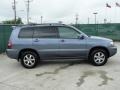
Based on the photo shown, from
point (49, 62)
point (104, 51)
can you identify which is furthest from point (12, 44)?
point (104, 51)

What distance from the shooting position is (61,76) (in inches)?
314

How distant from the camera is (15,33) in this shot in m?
9.52

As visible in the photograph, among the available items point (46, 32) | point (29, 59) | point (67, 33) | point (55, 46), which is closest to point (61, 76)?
point (55, 46)

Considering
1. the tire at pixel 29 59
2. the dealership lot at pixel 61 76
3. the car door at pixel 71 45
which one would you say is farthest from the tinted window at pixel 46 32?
the dealership lot at pixel 61 76

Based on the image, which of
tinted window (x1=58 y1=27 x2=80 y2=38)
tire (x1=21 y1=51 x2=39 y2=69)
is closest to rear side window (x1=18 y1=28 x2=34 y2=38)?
tire (x1=21 y1=51 x2=39 y2=69)

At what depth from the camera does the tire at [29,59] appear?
941 centimetres

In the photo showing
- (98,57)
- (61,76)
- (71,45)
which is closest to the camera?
(61,76)

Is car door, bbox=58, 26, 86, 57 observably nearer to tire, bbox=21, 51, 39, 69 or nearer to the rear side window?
tire, bbox=21, 51, 39, 69

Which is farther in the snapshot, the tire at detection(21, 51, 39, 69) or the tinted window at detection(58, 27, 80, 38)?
the tinted window at detection(58, 27, 80, 38)

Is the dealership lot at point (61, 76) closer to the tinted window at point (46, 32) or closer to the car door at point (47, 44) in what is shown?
the car door at point (47, 44)

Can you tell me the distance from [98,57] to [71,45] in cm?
118

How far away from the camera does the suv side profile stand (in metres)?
9.41

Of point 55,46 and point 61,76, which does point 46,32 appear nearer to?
point 55,46

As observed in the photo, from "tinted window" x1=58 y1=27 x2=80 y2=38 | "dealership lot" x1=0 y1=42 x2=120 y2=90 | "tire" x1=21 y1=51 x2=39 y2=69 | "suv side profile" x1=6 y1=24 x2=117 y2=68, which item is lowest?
"dealership lot" x1=0 y1=42 x2=120 y2=90
